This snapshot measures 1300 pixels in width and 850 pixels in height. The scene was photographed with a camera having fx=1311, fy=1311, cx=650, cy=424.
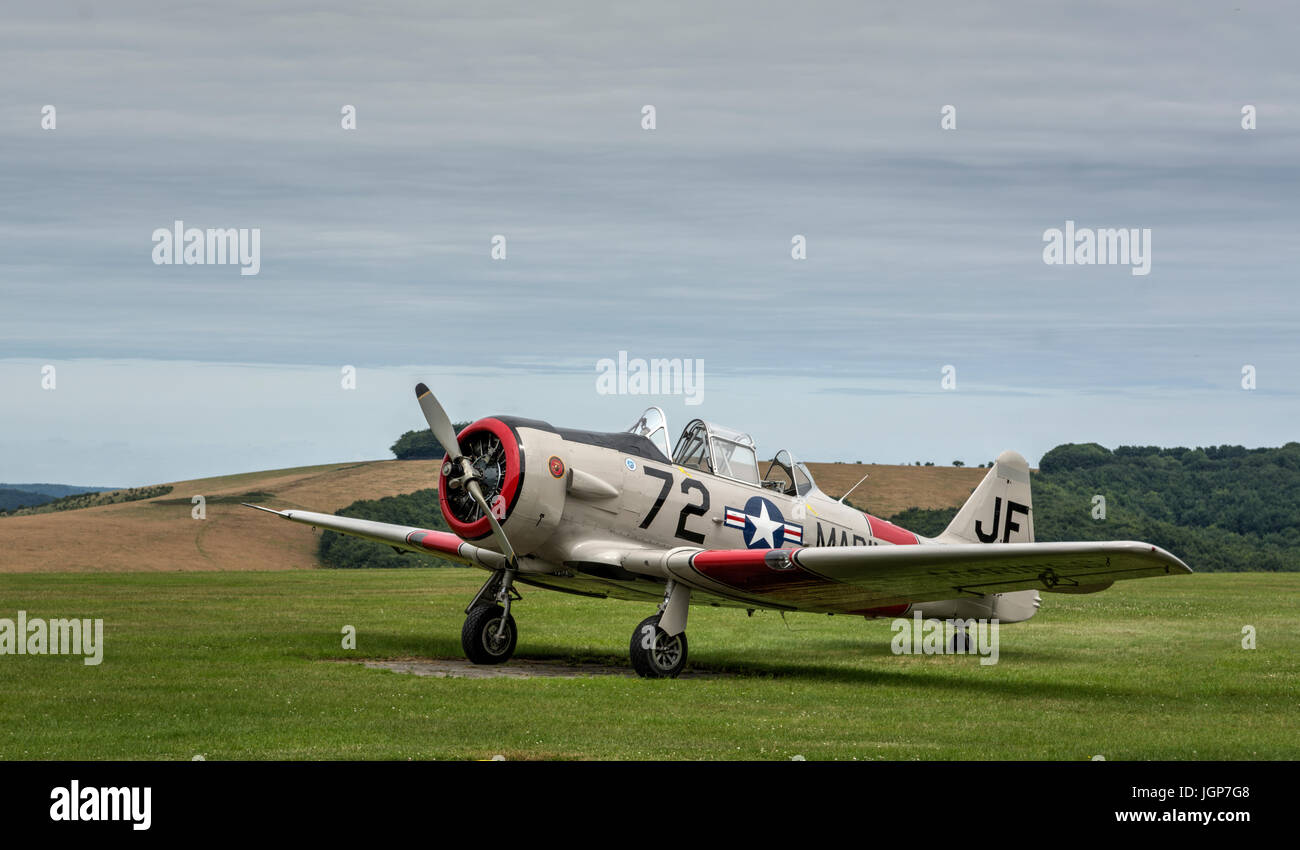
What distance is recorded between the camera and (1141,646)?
20750 millimetres

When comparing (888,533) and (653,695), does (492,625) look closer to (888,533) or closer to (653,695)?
(653,695)

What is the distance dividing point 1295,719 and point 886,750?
4966 mm

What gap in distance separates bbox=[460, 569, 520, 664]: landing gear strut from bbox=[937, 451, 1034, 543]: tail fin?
7268 millimetres

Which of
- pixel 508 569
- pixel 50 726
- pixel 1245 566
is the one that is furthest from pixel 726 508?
pixel 1245 566

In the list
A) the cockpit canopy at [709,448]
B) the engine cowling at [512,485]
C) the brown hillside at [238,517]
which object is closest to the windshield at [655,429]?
the cockpit canopy at [709,448]

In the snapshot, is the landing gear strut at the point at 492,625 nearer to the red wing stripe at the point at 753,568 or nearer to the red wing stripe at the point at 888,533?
the red wing stripe at the point at 753,568

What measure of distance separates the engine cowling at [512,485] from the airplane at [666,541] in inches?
0.7

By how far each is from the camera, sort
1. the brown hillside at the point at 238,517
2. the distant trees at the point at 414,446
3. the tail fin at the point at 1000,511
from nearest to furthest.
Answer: the tail fin at the point at 1000,511
the brown hillside at the point at 238,517
the distant trees at the point at 414,446

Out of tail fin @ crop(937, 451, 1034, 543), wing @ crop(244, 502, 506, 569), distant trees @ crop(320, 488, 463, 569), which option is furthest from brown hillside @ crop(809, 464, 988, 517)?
wing @ crop(244, 502, 506, 569)

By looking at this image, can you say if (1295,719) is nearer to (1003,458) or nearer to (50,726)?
(1003,458)

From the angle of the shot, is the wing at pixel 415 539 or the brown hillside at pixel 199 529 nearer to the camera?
the wing at pixel 415 539

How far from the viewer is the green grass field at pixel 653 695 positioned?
1051 cm

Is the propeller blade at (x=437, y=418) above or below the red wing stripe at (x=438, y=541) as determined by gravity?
above

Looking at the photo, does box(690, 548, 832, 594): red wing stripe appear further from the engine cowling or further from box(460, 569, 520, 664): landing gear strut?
box(460, 569, 520, 664): landing gear strut
